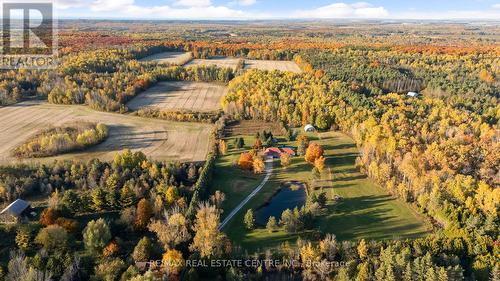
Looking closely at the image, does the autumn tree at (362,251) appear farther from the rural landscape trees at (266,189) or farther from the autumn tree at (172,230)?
the autumn tree at (172,230)

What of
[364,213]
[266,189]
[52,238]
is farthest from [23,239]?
[364,213]

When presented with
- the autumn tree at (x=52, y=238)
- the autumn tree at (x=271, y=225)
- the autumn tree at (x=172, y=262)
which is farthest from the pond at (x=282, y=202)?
the autumn tree at (x=52, y=238)

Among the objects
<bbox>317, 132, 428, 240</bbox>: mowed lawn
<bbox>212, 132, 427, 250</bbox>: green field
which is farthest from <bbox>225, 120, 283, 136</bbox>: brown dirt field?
<bbox>317, 132, 428, 240</bbox>: mowed lawn

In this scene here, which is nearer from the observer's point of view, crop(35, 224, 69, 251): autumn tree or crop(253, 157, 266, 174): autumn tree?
crop(35, 224, 69, 251): autumn tree

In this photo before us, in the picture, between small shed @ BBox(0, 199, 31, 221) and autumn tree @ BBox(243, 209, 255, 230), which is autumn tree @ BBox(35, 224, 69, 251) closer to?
small shed @ BBox(0, 199, 31, 221)

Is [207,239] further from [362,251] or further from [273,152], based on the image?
[273,152]

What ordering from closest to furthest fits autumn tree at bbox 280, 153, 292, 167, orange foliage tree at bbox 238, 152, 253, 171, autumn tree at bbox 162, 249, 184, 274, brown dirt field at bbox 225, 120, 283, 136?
autumn tree at bbox 162, 249, 184, 274, orange foliage tree at bbox 238, 152, 253, 171, autumn tree at bbox 280, 153, 292, 167, brown dirt field at bbox 225, 120, 283, 136
